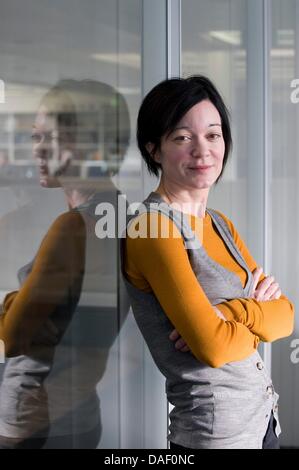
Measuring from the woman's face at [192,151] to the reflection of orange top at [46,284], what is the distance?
321 mm

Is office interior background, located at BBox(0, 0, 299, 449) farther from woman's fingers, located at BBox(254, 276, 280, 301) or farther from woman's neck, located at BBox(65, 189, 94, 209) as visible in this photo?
woman's fingers, located at BBox(254, 276, 280, 301)

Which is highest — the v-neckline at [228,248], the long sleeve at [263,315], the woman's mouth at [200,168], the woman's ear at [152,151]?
the woman's ear at [152,151]

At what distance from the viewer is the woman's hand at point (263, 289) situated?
195 cm

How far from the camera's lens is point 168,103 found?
5.94 feet

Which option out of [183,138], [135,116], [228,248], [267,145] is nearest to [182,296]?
[228,248]

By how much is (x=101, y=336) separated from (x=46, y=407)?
0.30 meters

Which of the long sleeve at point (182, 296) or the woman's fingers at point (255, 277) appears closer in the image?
the long sleeve at point (182, 296)

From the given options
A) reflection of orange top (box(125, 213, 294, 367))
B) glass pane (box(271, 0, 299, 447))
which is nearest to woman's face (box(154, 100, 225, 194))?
reflection of orange top (box(125, 213, 294, 367))

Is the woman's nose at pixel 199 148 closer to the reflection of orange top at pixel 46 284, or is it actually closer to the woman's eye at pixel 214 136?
the woman's eye at pixel 214 136

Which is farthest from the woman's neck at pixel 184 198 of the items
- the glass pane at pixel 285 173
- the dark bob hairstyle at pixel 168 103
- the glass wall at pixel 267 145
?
the glass pane at pixel 285 173

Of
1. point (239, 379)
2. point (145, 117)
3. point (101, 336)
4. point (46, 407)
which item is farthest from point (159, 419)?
point (145, 117)

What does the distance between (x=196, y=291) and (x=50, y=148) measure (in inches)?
20.2

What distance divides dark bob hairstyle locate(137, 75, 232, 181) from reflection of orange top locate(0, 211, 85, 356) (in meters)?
0.32
